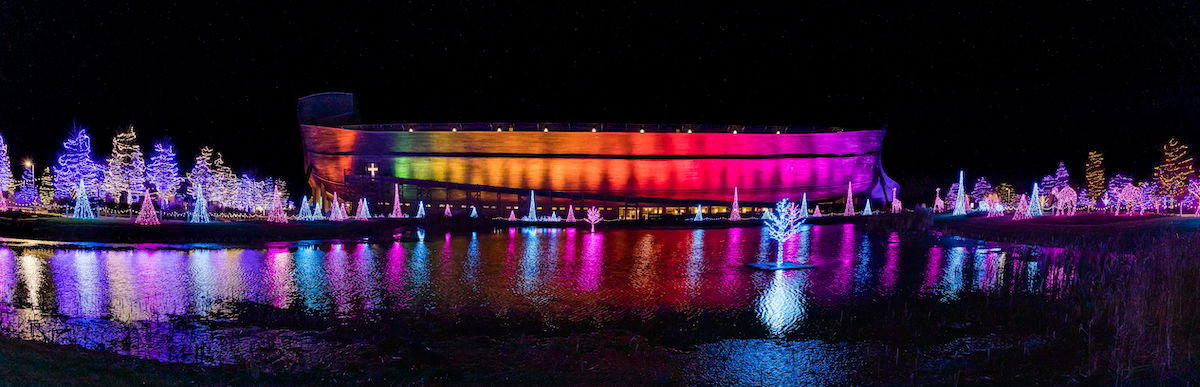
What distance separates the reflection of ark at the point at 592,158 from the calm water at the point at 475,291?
32.6 meters

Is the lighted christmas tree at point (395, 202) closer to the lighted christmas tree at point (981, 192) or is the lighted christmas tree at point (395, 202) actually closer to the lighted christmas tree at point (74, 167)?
the lighted christmas tree at point (74, 167)

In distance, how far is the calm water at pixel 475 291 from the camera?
33.1ft

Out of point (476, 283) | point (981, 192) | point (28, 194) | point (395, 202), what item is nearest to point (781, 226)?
point (476, 283)

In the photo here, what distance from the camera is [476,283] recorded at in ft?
51.9

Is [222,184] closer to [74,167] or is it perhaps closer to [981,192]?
[74,167]

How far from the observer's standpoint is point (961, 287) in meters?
15.5

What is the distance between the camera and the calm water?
1009 centimetres

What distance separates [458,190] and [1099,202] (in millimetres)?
53659

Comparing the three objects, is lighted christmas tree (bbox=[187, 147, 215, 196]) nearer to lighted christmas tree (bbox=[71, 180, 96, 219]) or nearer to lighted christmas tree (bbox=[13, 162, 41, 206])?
lighted christmas tree (bbox=[13, 162, 41, 206])

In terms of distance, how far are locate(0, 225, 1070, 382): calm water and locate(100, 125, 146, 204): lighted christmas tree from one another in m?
23.7

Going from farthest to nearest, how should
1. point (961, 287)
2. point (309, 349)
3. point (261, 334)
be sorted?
1. point (961, 287)
2. point (261, 334)
3. point (309, 349)

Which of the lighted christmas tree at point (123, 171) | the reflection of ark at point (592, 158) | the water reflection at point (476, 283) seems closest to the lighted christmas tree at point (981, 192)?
the reflection of ark at point (592, 158)

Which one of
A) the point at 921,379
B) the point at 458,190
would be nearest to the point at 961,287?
the point at 921,379

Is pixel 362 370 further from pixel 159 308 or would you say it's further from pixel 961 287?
pixel 961 287
